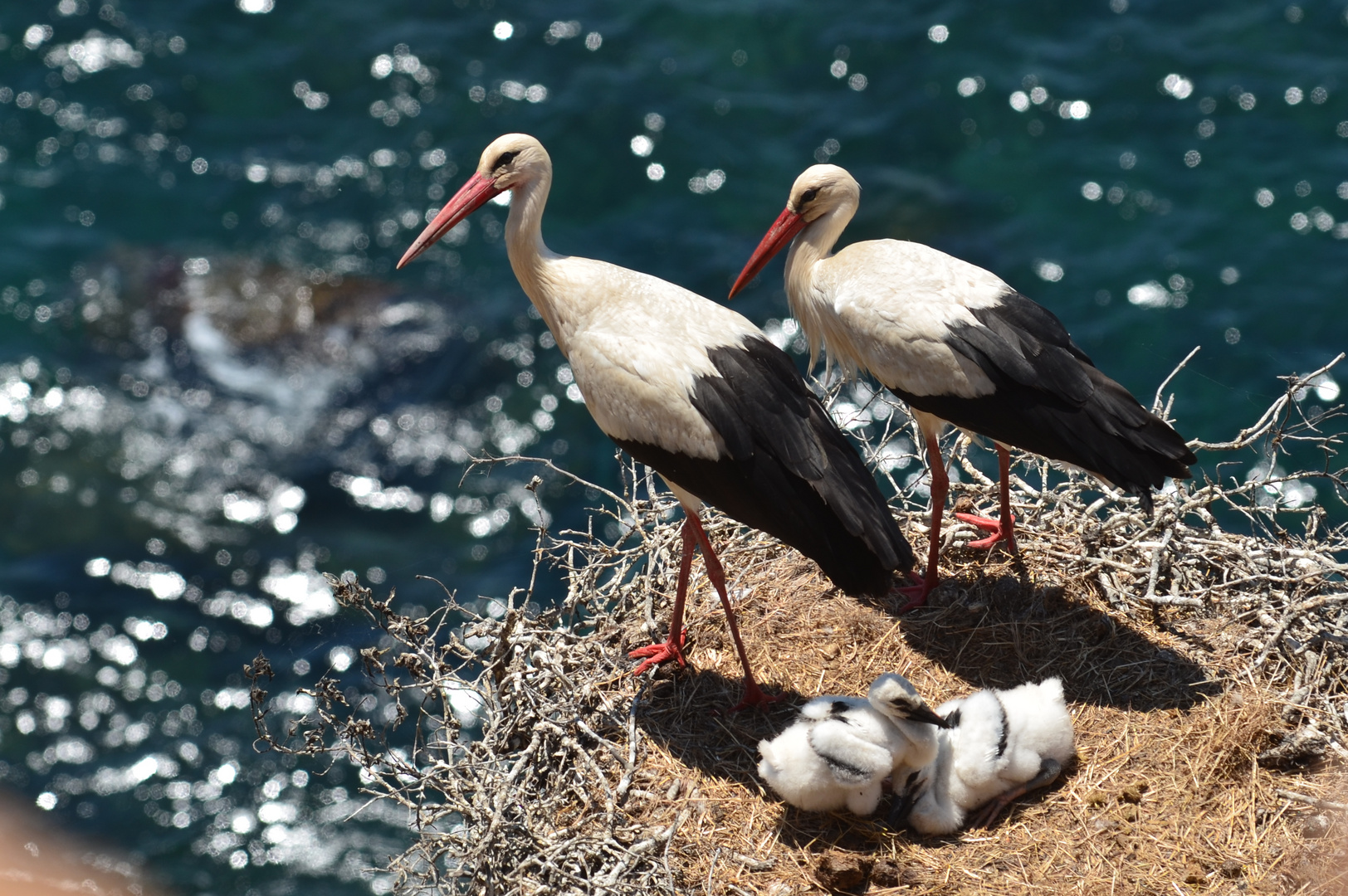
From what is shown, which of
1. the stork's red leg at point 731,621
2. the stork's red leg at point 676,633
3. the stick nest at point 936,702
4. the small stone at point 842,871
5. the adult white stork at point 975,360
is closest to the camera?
the small stone at point 842,871

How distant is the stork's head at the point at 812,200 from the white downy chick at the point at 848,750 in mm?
2352

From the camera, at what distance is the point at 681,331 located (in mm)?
5586

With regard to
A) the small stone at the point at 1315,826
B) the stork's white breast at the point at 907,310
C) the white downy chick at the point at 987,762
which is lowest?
the small stone at the point at 1315,826

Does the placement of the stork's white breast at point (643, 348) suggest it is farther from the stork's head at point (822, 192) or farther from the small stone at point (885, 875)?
the small stone at point (885, 875)

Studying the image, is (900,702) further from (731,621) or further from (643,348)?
(643,348)

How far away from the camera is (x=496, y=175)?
6.07 metres

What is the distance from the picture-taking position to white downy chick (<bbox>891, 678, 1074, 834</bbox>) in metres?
5.21

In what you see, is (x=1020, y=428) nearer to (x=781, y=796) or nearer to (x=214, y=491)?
(x=781, y=796)

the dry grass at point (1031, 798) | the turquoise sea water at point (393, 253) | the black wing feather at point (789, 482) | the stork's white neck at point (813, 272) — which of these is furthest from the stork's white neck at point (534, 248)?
the turquoise sea water at point (393, 253)

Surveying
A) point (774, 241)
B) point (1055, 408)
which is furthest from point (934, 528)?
point (774, 241)

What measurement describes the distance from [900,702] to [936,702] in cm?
95

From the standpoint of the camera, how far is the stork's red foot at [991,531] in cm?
634

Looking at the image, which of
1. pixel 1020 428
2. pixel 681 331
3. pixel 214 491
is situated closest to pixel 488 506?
pixel 214 491

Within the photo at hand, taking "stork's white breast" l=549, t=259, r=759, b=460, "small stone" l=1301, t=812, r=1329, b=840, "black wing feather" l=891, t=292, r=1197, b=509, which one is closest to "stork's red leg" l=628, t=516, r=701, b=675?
"stork's white breast" l=549, t=259, r=759, b=460
